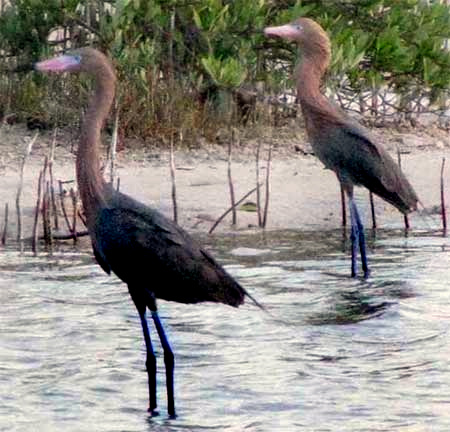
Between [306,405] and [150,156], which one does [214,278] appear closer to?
[306,405]

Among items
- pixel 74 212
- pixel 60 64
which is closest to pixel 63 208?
pixel 74 212

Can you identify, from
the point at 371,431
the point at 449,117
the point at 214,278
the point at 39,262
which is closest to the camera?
the point at 371,431

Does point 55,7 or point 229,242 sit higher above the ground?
point 55,7

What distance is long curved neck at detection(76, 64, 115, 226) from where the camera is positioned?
265 inches

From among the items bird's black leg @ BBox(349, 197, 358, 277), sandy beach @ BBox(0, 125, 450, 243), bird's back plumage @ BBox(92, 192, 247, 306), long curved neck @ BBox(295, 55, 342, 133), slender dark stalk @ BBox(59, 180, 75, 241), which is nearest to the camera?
bird's back plumage @ BBox(92, 192, 247, 306)

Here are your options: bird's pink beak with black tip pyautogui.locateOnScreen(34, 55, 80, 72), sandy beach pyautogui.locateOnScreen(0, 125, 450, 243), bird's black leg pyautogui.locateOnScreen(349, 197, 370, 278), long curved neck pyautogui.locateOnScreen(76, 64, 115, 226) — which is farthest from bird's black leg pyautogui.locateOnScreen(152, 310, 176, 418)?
sandy beach pyautogui.locateOnScreen(0, 125, 450, 243)

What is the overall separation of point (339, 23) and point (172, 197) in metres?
3.18

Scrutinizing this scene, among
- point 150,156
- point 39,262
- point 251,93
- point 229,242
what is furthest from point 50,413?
point 251,93

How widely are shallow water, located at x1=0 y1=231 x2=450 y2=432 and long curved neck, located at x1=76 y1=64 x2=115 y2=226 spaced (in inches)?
35.3

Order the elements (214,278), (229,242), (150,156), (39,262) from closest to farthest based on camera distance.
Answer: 1. (214,278)
2. (39,262)
3. (229,242)
4. (150,156)

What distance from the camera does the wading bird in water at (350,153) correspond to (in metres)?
10.1

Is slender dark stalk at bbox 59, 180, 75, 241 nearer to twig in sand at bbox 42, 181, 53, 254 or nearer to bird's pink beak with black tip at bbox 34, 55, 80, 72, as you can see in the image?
twig in sand at bbox 42, 181, 53, 254

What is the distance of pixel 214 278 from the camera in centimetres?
672

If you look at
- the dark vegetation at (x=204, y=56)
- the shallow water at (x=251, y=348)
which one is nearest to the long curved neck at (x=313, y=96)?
the shallow water at (x=251, y=348)
